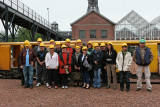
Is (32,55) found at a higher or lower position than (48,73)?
higher

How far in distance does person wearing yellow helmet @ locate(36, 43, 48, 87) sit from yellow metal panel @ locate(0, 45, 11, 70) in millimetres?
3480

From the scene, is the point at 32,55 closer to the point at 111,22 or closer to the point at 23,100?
the point at 23,100

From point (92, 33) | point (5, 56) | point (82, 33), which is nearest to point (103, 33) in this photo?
point (92, 33)

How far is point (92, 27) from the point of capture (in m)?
36.3

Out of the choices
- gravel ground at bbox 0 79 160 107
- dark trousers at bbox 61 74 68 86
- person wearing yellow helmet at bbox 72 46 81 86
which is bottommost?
gravel ground at bbox 0 79 160 107

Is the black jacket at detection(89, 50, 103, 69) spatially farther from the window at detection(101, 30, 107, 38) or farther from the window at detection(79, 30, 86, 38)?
the window at detection(101, 30, 107, 38)

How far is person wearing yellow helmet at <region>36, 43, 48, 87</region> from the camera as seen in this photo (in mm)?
7527

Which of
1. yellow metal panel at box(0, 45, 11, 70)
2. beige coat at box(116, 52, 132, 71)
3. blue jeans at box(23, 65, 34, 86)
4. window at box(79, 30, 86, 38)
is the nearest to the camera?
beige coat at box(116, 52, 132, 71)

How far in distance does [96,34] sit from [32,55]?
29.6 metres

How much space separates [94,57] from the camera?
7.08m

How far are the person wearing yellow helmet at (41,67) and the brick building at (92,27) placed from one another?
28519 millimetres

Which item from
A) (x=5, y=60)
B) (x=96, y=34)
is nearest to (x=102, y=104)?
(x=5, y=60)

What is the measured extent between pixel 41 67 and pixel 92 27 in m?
29.6

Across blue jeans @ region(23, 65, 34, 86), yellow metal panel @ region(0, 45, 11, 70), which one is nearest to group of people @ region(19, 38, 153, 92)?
blue jeans @ region(23, 65, 34, 86)
